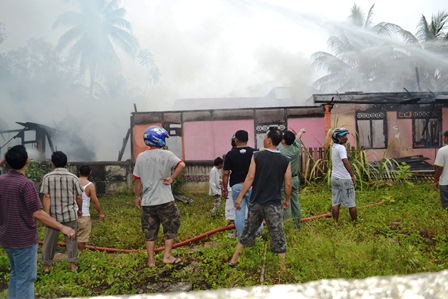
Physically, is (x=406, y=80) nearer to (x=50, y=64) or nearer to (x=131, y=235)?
(x=50, y=64)

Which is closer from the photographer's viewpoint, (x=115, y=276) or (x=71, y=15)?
(x=115, y=276)

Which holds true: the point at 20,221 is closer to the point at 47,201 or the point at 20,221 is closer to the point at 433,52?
the point at 47,201

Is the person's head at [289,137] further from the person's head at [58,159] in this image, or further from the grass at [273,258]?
the person's head at [58,159]

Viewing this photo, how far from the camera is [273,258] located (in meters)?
4.21

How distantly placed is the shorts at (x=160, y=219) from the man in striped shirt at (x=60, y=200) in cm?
94

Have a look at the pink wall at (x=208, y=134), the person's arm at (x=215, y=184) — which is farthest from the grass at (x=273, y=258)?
the pink wall at (x=208, y=134)

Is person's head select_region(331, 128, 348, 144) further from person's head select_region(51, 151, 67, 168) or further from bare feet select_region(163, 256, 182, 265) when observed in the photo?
person's head select_region(51, 151, 67, 168)

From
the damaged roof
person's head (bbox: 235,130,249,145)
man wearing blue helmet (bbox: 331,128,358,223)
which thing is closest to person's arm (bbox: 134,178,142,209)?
person's head (bbox: 235,130,249,145)

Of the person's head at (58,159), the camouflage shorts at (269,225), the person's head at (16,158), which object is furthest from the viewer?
the person's head at (58,159)

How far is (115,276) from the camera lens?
415cm

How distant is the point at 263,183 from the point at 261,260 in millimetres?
976

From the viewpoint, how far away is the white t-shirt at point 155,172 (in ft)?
13.6

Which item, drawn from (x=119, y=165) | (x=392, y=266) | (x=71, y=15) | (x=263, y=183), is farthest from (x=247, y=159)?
(x=71, y=15)

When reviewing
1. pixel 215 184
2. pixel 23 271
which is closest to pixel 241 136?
pixel 23 271
